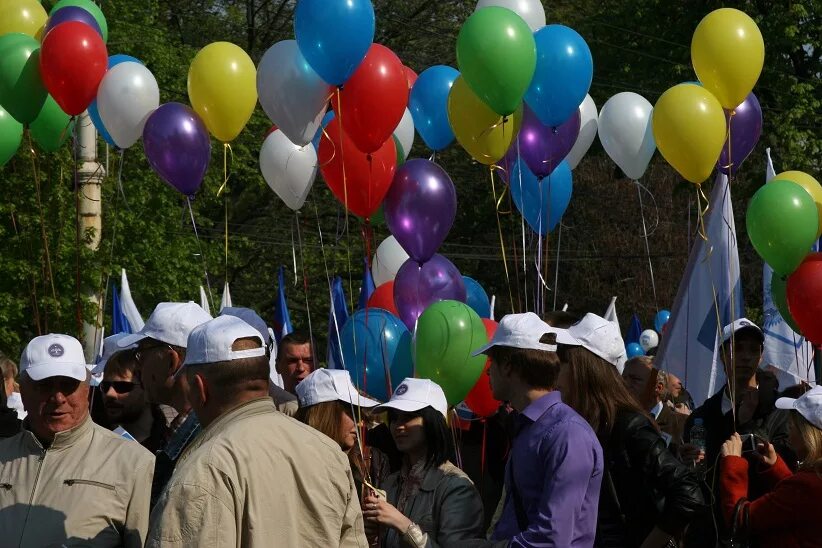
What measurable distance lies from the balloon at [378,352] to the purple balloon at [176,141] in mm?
1526

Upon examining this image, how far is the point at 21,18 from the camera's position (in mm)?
8797

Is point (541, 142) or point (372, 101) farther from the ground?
point (372, 101)

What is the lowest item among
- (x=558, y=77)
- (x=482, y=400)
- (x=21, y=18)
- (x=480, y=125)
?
(x=482, y=400)

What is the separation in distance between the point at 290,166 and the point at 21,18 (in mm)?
1953

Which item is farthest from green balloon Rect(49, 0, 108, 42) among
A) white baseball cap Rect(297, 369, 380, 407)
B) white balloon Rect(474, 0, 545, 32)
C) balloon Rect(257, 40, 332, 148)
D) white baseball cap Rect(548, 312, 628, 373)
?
white baseball cap Rect(548, 312, 628, 373)

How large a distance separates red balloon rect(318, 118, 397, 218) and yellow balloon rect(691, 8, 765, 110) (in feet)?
6.32

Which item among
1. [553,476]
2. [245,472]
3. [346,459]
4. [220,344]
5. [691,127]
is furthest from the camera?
[691,127]

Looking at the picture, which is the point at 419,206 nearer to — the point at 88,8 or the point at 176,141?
the point at 176,141

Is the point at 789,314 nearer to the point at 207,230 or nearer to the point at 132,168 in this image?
the point at 132,168

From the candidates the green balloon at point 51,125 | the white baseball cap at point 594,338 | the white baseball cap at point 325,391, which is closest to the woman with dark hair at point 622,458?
the white baseball cap at point 594,338

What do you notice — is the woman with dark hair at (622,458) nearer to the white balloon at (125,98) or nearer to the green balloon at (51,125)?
the white balloon at (125,98)

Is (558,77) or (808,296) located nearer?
(808,296)

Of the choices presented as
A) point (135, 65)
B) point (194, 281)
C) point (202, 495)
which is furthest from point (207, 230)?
point (202, 495)

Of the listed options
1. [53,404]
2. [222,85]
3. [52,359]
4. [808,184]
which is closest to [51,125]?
[222,85]
